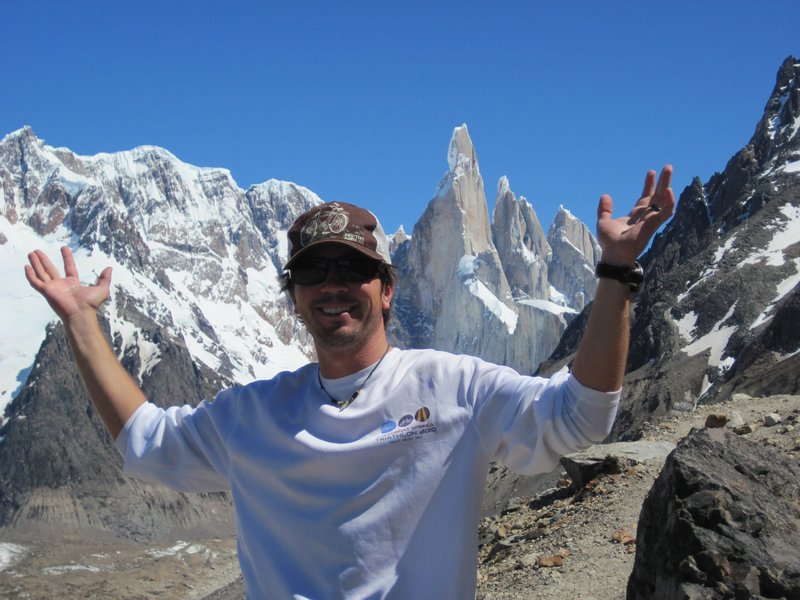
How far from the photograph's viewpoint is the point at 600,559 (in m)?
10.8

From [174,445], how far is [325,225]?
1346mm

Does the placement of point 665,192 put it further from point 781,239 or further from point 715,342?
point 781,239

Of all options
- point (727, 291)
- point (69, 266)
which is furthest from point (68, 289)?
point (727, 291)

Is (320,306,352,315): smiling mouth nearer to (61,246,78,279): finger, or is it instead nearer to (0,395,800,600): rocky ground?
(61,246,78,279): finger

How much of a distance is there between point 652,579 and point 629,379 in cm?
6271

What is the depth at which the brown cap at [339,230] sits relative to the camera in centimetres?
425

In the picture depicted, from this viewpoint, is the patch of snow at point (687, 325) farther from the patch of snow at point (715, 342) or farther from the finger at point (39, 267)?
the finger at point (39, 267)

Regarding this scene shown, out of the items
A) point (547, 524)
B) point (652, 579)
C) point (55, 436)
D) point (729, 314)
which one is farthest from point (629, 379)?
point (55, 436)

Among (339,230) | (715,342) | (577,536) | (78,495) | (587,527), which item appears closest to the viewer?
(339,230)

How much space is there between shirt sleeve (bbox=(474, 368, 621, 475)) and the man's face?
648mm

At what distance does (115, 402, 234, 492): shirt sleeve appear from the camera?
4.55 metres

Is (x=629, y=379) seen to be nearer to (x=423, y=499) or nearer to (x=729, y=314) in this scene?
(x=729, y=314)

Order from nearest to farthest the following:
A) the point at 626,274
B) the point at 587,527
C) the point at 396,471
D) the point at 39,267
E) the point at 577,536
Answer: the point at 626,274
the point at 396,471
the point at 39,267
the point at 577,536
the point at 587,527

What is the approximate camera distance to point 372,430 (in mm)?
4031
